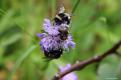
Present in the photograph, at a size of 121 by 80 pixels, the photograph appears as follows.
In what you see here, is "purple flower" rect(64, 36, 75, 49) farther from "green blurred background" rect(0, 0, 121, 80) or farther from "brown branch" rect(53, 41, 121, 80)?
"green blurred background" rect(0, 0, 121, 80)

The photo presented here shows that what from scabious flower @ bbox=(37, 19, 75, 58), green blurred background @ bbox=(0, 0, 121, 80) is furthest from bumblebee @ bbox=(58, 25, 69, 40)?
green blurred background @ bbox=(0, 0, 121, 80)

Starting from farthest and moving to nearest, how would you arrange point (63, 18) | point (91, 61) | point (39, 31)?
1. point (39, 31)
2. point (91, 61)
3. point (63, 18)

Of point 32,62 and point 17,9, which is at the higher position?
point 17,9

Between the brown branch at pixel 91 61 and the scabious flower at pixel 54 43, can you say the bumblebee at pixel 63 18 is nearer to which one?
the scabious flower at pixel 54 43

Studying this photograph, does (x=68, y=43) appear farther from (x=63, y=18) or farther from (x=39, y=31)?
(x=39, y=31)

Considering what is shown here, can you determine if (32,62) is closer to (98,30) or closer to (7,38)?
(7,38)

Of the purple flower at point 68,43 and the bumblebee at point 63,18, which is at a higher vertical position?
the bumblebee at point 63,18

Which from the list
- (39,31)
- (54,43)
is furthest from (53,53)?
(39,31)

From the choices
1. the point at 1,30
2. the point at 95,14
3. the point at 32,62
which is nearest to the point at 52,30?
the point at 32,62

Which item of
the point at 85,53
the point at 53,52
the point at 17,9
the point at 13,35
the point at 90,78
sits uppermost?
the point at 17,9

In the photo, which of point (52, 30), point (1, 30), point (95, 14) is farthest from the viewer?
point (95, 14)

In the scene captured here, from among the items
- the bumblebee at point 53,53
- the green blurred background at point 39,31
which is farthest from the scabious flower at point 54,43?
the green blurred background at point 39,31
